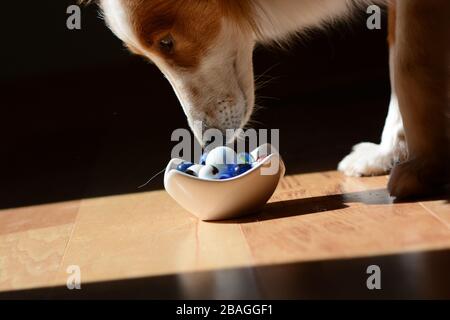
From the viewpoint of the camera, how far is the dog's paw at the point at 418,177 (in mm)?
1630

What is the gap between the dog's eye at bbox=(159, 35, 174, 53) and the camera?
181 cm

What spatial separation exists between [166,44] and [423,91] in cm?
61

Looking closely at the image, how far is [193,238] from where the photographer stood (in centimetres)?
153

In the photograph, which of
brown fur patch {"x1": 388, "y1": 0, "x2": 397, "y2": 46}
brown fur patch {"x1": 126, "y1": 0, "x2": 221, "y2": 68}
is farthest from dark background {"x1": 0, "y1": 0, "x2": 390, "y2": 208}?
brown fur patch {"x1": 126, "y1": 0, "x2": 221, "y2": 68}

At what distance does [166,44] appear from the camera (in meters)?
1.82

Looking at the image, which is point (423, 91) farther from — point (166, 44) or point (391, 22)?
point (166, 44)

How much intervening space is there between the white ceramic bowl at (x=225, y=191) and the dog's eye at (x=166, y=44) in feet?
1.10

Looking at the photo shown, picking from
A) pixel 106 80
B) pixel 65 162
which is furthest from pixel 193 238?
pixel 106 80

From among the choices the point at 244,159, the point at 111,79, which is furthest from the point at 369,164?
the point at 111,79

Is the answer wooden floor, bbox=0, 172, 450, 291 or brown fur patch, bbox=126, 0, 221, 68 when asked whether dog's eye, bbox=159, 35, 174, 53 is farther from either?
wooden floor, bbox=0, 172, 450, 291

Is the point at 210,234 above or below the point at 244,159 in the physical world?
below

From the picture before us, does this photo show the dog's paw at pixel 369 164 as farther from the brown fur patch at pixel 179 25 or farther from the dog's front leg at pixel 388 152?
the brown fur patch at pixel 179 25

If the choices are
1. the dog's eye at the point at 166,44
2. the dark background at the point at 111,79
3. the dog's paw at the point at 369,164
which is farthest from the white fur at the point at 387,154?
the dark background at the point at 111,79

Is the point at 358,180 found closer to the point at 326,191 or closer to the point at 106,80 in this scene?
the point at 326,191
